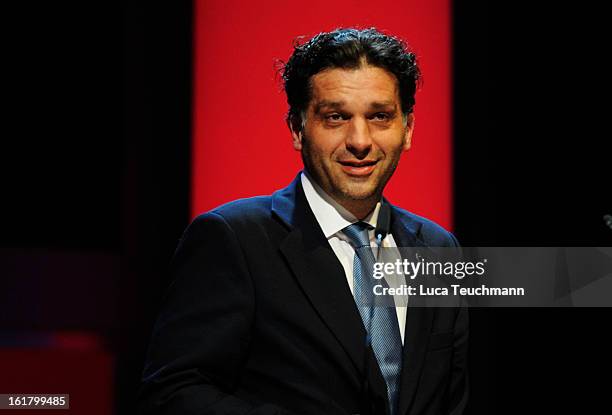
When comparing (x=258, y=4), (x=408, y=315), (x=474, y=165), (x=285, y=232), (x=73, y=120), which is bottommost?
(x=408, y=315)

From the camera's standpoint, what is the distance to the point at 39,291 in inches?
84.0

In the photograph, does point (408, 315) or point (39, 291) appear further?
point (39, 291)

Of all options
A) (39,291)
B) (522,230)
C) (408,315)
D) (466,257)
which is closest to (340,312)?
(408,315)

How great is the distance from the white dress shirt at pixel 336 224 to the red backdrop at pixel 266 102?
1.20 feet

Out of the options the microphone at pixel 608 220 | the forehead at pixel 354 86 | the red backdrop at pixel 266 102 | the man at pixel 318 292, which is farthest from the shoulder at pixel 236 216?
the microphone at pixel 608 220

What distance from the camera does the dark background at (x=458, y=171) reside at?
2.01 metres

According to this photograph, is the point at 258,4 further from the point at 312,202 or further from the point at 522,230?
the point at 522,230

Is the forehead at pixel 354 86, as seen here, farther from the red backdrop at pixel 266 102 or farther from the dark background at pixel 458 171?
the dark background at pixel 458 171

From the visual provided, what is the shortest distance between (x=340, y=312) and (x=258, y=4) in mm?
926

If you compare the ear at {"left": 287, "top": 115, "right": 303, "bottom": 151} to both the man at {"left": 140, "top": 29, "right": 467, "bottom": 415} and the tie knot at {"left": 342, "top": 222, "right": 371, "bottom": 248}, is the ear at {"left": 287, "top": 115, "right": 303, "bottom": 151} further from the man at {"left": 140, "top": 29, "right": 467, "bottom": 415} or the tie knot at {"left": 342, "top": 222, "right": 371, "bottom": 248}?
the tie knot at {"left": 342, "top": 222, "right": 371, "bottom": 248}

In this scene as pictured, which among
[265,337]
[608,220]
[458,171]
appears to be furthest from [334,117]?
[608,220]

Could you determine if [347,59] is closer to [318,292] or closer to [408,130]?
[408,130]

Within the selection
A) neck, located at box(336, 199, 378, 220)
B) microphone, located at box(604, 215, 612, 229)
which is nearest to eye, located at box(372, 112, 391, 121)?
neck, located at box(336, 199, 378, 220)

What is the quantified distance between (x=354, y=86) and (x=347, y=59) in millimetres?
60
